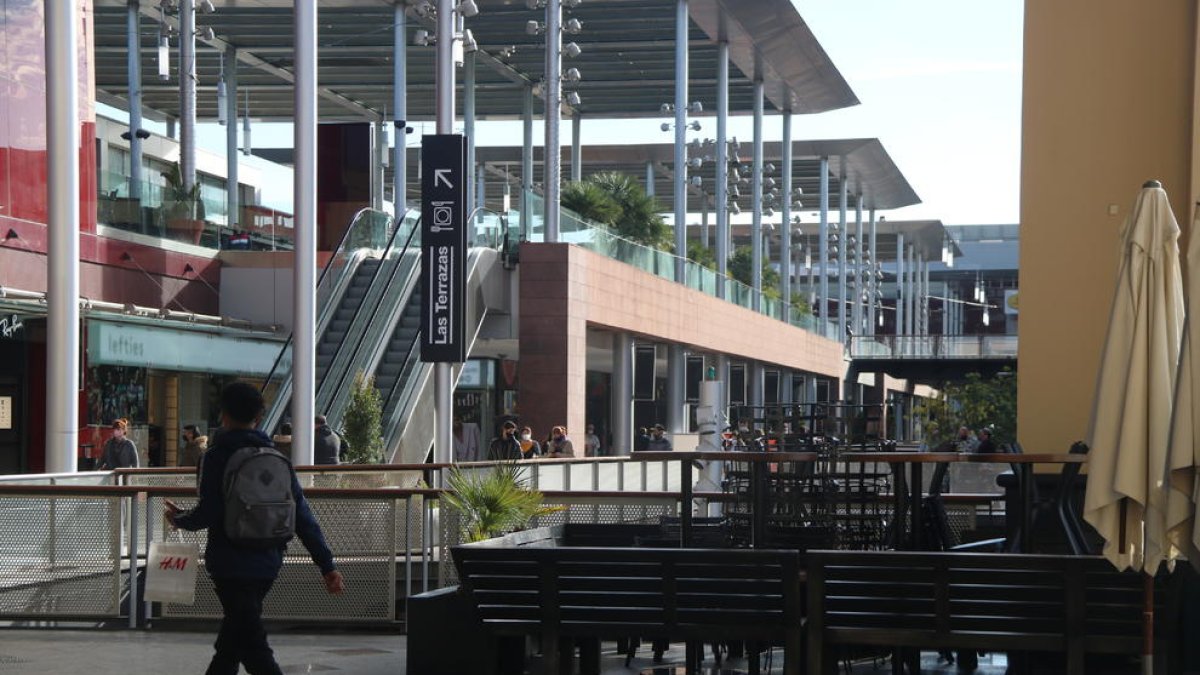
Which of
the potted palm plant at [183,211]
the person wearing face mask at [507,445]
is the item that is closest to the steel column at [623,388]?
the potted palm plant at [183,211]

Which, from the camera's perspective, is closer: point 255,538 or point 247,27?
point 255,538

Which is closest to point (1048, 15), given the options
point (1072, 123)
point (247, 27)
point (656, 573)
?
point (1072, 123)

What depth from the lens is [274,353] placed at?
103ft

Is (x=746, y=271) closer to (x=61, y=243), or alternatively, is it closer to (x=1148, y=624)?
(x=61, y=243)

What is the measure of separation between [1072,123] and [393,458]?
15023 millimetres

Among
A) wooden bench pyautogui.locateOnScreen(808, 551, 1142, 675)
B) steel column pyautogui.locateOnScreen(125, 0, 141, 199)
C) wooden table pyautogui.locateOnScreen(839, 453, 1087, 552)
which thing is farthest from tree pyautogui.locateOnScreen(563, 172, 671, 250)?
wooden bench pyautogui.locateOnScreen(808, 551, 1142, 675)

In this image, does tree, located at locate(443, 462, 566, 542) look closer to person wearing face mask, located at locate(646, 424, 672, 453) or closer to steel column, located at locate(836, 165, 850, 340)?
person wearing face mask, located at locate(646, 424, 672, 453)

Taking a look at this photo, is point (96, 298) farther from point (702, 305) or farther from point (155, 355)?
point (702, 305)

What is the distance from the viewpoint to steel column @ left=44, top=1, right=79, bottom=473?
52.7 feet

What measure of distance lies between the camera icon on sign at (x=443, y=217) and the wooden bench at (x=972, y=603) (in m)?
14.6

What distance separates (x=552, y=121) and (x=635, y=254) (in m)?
4.60

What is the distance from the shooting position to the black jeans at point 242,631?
7.45m

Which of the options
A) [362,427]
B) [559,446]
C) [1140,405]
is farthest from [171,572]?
[559,446]

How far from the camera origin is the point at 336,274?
28.6 meters
